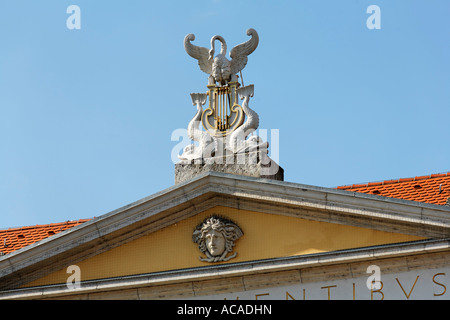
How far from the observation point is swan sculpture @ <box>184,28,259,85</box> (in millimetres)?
30234

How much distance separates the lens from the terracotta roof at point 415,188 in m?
30.7

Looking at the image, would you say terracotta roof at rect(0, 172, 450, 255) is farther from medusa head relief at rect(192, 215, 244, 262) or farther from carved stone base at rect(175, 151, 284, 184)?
medusa head relief at rect(192, 215, 244, 262)

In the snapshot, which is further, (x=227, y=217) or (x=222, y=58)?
(x=222, y=58)

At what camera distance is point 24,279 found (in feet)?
96.6

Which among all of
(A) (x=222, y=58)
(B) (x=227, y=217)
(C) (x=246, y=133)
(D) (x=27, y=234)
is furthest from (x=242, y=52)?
(D) (x=27, y=234)

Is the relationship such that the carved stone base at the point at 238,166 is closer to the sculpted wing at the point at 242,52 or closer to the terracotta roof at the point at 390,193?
the sculpted wing at the point at 242,52

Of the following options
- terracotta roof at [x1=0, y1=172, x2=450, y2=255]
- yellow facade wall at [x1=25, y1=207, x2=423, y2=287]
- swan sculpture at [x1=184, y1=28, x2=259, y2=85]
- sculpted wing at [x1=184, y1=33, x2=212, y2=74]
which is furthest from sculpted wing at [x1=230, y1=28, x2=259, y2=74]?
terracotta roof at [x1=0, y1=172, x2=450, y2=255]

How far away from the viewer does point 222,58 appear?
30.3 m

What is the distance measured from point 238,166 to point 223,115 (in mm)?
1438

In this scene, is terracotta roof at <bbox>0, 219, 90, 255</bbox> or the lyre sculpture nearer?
the lyre sculpture

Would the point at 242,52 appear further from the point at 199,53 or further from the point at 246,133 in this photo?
the point at 246,133

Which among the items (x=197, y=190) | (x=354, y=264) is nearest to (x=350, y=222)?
(x=354, y=264)

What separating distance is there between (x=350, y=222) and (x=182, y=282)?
3.42 meters
